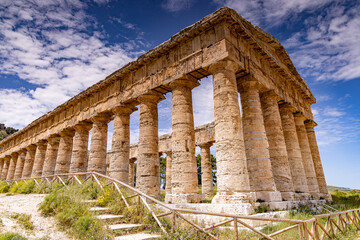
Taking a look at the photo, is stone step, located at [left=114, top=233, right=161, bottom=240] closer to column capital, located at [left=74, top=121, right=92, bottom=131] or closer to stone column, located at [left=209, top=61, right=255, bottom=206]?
stone column, located at [left=209, top=61, right=255, bottom=206]

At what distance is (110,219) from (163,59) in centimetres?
943

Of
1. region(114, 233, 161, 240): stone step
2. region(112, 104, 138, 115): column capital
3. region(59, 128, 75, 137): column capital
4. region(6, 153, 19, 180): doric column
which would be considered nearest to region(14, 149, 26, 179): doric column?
region(6, 153, 19, 180): doric column

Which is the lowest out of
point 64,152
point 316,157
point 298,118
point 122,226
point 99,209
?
point 122,226

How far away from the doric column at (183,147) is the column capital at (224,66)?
1778mm

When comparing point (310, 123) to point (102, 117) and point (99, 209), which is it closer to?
point (102, 117)

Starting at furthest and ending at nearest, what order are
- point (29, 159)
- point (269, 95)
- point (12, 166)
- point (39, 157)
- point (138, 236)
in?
point (12, 166)
point (29, 159)
point (39, 157)
point (269, 95)
point (138, 236)

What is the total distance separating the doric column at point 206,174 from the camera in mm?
21391

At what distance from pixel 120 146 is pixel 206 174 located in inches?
381

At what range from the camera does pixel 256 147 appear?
11.7 metres

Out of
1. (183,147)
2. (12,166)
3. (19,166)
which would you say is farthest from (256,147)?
(12,166)

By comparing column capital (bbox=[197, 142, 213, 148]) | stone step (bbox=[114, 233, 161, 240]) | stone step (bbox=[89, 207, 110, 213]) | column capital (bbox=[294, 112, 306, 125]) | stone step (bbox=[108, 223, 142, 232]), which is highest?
column capital (bbox=[294, 112, 306, 125])

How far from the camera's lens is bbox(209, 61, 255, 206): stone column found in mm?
9039

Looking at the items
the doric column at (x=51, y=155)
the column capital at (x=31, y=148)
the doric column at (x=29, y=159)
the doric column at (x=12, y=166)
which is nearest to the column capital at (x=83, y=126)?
the doric column at (x=51, y=155)

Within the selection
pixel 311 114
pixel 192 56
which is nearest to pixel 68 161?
pixel 192 56
